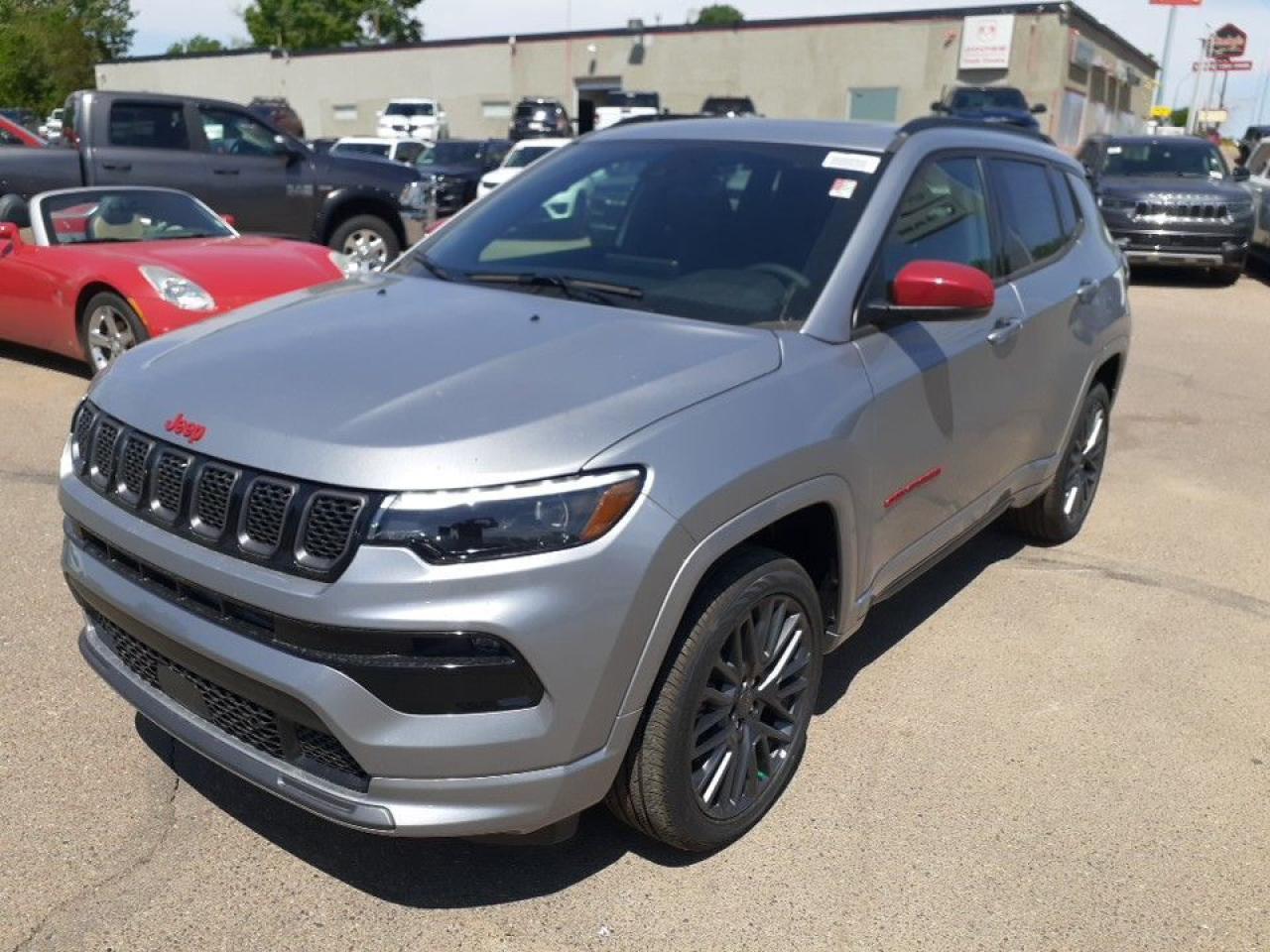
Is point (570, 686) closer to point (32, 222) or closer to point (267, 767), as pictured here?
point (267, 767)

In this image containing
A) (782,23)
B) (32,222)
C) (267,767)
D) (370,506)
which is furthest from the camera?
(782,23)

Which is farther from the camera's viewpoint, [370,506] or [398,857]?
[398,857]

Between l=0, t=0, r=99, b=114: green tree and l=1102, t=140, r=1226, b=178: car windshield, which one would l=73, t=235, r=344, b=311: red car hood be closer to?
l=0, t=0, r=99, b=114: green tree

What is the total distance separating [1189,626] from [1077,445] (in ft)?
3.30

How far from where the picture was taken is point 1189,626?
465 centimetres

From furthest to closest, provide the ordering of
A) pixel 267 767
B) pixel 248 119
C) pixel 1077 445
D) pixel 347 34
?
pixel 347 34, pixel 248 119, pixel 1077 445, pixel 267 767

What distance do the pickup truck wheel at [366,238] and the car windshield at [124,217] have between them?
3471 mm

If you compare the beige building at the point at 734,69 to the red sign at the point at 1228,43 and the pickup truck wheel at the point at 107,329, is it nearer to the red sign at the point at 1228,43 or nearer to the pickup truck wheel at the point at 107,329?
the red sign at the point at 1228,43

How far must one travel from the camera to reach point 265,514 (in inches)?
100.0

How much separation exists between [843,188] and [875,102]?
1526 inches

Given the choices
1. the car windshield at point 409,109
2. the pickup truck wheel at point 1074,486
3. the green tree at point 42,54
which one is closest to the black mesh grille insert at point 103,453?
the pickup truck wheel at point 1074,486

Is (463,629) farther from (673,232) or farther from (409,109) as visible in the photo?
(409,109)

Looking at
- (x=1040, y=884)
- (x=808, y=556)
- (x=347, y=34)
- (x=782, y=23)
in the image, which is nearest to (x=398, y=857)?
(x=808, y=556)

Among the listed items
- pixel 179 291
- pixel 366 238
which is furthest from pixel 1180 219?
pixel 179 291
